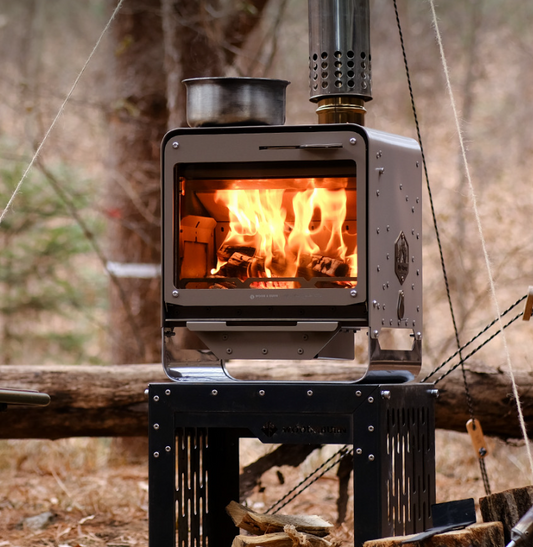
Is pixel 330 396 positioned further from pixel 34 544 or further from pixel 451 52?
pixel 451 52

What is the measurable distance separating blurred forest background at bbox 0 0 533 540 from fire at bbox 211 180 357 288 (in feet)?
3.19

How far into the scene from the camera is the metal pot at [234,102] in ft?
9.27

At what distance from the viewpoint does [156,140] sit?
5.56 m

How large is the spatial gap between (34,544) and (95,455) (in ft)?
6.11

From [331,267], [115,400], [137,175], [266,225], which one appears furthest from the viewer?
[137,175]

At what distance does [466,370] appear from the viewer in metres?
4.11

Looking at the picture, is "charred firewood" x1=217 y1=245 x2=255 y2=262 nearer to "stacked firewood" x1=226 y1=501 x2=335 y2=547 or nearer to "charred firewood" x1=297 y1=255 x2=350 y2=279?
"charred firewood" x1=297 y1=255 x2=350 y2=279

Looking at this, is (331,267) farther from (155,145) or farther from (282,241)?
(155,145)

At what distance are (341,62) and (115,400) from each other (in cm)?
194

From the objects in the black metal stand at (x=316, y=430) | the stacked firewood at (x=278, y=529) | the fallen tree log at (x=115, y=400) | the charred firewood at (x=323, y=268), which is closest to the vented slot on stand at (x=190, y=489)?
the black metal stand at (x=316, y=430)

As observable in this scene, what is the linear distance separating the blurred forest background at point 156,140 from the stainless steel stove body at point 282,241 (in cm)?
94

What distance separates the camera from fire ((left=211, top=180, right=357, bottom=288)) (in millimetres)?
2756

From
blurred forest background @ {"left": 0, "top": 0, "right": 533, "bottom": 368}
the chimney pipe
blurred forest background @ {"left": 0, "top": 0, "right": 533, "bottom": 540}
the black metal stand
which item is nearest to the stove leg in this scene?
the black metal stand

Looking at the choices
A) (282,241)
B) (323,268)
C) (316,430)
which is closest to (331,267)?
(323,268)
